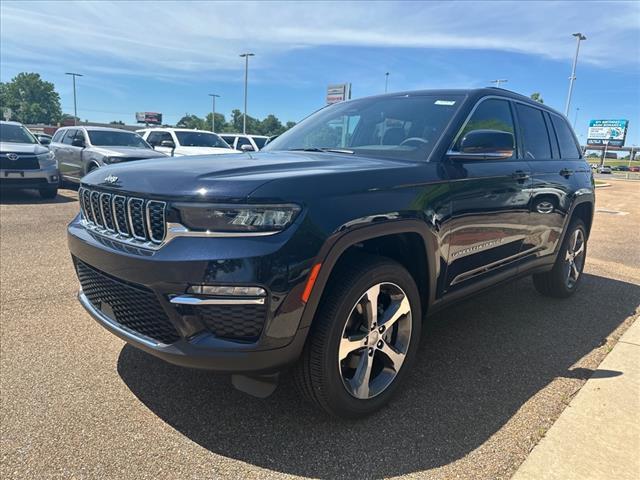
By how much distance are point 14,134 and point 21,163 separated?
1391 mm

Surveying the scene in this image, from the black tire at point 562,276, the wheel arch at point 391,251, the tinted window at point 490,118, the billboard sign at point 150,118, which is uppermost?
the billboard sign at point 150,118

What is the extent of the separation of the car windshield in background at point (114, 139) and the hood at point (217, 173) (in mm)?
9618

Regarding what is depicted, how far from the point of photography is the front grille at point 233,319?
2.05 metres

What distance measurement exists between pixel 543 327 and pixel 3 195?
1191cm

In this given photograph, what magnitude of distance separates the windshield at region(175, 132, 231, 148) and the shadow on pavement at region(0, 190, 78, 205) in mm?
3420

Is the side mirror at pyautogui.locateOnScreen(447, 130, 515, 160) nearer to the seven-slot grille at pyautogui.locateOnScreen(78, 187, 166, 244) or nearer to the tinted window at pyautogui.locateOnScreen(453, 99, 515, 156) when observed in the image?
the tinted window at pyautogui.locateOnScreen(453, 99, 515, 156)

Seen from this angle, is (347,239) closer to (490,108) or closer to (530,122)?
(490,108)

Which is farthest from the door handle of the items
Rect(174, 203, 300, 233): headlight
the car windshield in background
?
the car windshield in background

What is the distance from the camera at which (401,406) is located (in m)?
2.76

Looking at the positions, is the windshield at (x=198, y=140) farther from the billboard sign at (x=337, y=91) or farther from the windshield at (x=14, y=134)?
the billboard sign at (x=337, y=91)

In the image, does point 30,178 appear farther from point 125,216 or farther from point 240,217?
point 240,217

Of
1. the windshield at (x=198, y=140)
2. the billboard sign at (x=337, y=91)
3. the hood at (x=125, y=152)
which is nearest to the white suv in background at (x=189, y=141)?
the windshield at (x=198, y=140)

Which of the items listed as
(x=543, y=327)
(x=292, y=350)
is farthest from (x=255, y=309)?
(x=543, y=327)

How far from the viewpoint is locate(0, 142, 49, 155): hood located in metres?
9.90
